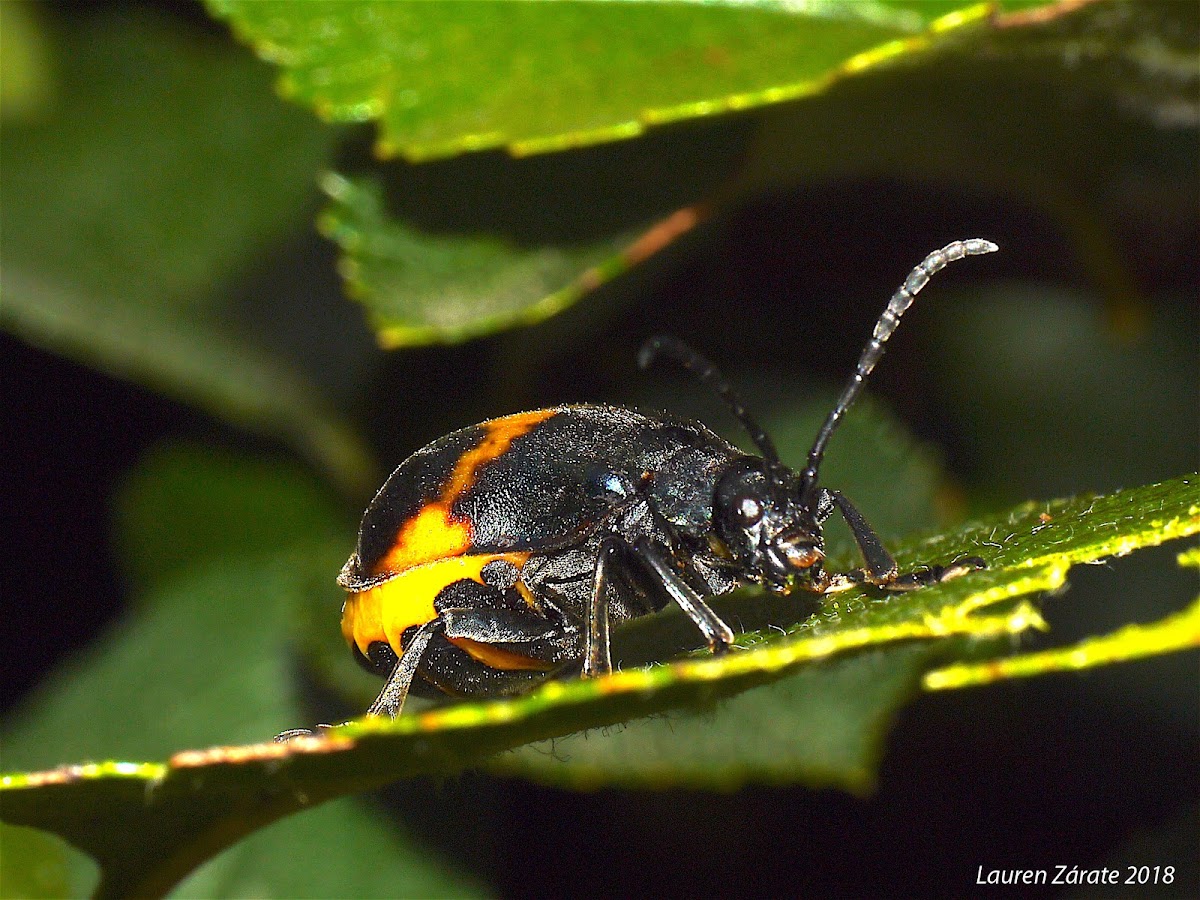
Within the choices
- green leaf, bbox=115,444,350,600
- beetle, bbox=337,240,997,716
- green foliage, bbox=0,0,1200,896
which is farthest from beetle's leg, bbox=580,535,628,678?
green leaf, bbox=115,444,350,600

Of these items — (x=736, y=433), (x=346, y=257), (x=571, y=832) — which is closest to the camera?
(x=346, y=257)

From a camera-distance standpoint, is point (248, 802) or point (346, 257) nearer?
point (248, 802)

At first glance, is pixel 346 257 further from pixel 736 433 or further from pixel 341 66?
pixel 736 433

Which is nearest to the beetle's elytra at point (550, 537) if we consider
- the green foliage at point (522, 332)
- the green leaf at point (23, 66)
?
the green foliage at point (522, 332)

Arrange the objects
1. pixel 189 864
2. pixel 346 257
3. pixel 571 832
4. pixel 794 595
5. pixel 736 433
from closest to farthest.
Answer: pixel 189 864, pixel 794 595, pixel 346 257, pixel 571 832, pixel 736 433

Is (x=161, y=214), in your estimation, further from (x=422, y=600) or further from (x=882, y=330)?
(x=882, y=330)

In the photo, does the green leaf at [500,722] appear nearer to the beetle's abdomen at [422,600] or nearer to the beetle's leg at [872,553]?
the beetle's leg at [872,553]

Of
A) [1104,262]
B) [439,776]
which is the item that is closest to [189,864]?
[439,776]
